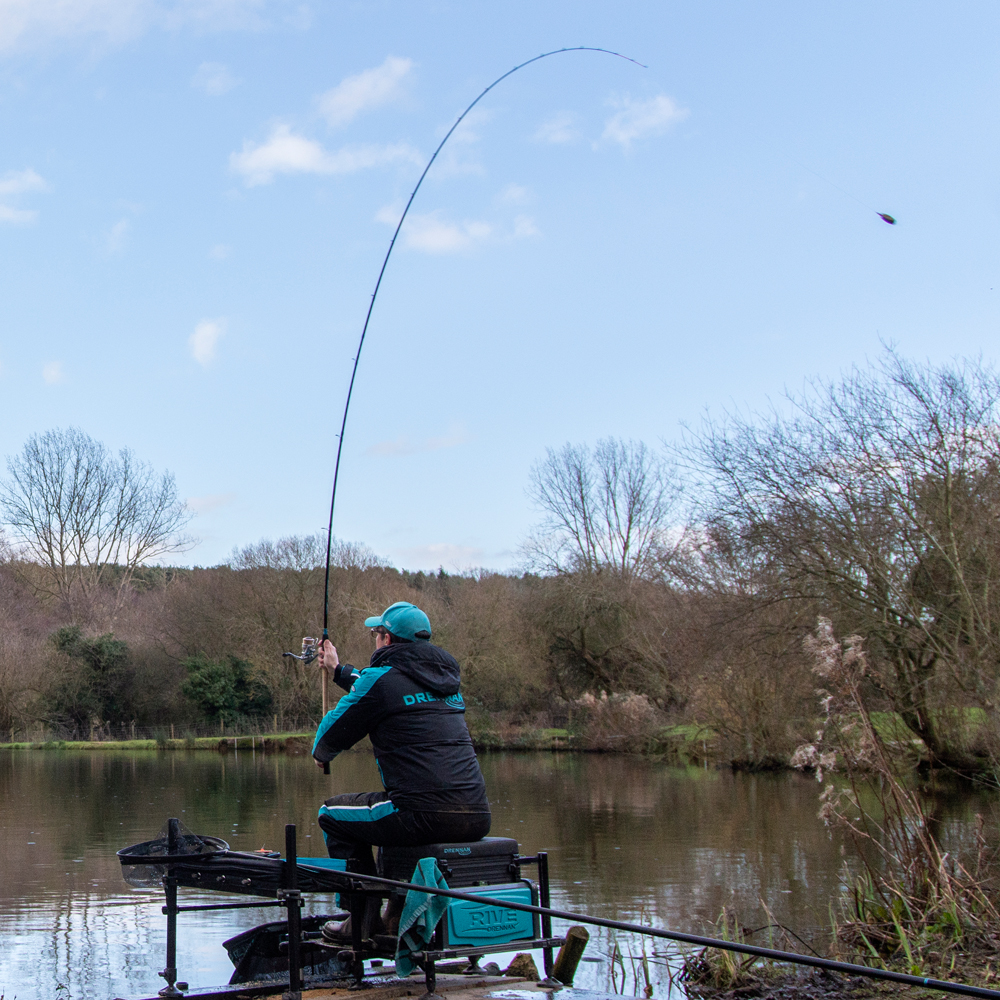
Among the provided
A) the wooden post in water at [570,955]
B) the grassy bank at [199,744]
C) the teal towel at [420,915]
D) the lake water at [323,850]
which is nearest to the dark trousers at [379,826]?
the teal towel at [420,915]

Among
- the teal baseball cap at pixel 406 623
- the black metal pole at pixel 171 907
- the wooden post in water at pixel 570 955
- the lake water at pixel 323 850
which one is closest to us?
the black metal pole at pixel 171 907

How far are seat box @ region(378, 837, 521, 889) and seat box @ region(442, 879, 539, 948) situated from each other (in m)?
0.06

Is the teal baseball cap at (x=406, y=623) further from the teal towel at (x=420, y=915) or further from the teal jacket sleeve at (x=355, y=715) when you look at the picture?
the teal towel at (x=420, y=915)

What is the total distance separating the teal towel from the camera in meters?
4.52

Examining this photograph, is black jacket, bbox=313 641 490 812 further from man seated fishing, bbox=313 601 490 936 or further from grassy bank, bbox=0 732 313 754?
grassy bank, bbox=0 732 313 754

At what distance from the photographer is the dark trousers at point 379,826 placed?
4.74m

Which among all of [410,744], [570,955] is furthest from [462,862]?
[570,955]

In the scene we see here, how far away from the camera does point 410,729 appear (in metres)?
4.80

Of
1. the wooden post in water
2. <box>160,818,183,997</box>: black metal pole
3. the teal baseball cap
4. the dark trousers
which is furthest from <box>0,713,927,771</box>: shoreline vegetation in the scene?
<box>160,818,183,997</box>: black metal pole

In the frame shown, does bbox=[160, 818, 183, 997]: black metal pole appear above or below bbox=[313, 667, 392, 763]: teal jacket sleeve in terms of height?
below

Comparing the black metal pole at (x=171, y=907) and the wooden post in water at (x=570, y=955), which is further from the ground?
the black metal pole at (x=171, y=907)

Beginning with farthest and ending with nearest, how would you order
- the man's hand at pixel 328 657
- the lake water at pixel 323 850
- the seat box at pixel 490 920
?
the lake water at pixel 323 850 < the man's hand at pixel 328 657 < the seat box at pixel 490 920

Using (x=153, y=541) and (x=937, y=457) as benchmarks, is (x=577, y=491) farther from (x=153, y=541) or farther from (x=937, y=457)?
(x=937, y=457)

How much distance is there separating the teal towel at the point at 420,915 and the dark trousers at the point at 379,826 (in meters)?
0.14
